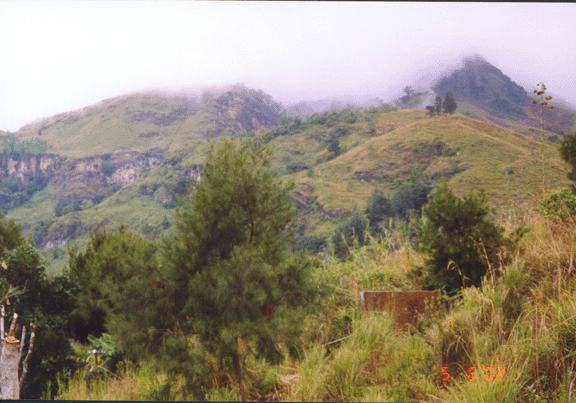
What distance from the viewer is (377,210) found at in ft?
15.3

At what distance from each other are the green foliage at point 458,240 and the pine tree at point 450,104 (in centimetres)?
316

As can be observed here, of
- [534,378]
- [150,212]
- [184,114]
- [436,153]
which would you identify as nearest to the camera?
[534,378]

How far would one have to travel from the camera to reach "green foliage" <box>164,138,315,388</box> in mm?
1915

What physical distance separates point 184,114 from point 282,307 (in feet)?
10.5

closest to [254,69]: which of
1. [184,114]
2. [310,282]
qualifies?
[184,114]

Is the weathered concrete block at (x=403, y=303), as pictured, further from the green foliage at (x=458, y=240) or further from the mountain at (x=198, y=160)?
the mountain at (x=198, y=160)

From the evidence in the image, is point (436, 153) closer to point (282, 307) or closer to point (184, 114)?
point (184, 114)

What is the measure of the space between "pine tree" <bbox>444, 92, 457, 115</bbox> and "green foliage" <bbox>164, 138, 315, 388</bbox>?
431 centimetres

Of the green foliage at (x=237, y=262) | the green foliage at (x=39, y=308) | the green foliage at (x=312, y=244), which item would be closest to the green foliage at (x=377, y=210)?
the green foliage at (x=312, y=244)

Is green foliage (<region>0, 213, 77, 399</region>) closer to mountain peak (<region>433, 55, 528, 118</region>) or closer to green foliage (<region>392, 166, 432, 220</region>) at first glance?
green foliage (<region>392, 166, 432, 220</region>)

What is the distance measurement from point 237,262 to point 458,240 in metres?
1.76

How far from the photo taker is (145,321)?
1918 millimetres

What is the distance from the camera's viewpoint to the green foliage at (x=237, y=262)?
6.28 feet
